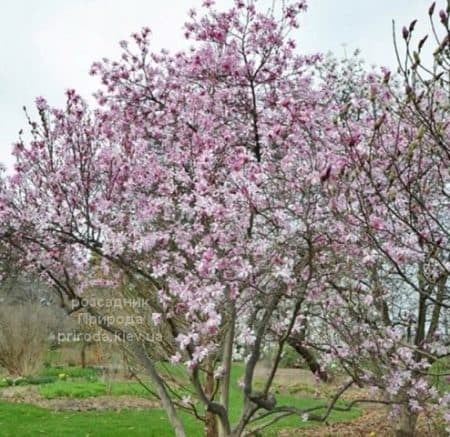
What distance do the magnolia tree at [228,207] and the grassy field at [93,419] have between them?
243 centimetres

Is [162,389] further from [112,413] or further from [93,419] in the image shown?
[112,413]

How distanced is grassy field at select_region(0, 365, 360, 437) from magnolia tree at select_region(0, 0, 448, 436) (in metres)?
2.43

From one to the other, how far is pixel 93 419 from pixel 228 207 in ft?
19.4

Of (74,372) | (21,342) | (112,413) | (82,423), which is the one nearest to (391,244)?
(82,423)

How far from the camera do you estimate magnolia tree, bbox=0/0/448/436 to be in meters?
3.73

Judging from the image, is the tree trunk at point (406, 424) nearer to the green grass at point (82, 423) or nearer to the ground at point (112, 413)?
the ground at point (112, 413)

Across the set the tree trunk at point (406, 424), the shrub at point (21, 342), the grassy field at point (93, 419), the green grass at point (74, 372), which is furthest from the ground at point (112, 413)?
the shrub at point (21, 342)

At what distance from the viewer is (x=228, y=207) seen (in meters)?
3.74

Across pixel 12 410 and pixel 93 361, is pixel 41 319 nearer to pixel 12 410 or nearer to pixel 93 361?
pixel 93 361

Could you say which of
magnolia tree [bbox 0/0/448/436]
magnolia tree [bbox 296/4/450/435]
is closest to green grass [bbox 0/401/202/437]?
magnolia tree [bbox 0/0/448/436]

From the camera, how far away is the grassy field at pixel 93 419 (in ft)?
24.1

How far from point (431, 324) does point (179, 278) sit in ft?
11.1

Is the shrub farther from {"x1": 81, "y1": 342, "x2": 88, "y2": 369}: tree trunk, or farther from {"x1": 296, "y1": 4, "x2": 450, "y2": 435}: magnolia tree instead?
{"x1": 296, "y1": 4, "x2": 450, "y2": 435}: magnolia tree

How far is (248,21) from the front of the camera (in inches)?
200
